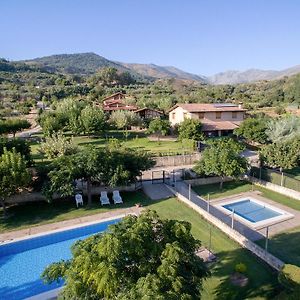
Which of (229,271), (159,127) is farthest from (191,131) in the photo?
(229,271)

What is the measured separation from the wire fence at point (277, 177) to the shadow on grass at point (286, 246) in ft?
22.0

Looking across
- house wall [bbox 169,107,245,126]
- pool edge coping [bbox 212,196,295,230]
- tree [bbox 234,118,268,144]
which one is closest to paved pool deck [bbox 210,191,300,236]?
pool edge coping [bbox 212,196,295,230]

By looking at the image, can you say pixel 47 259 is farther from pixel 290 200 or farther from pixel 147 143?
pixel 147 143

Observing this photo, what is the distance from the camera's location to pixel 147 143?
43.3 metres

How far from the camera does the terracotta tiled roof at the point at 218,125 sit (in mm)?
44675

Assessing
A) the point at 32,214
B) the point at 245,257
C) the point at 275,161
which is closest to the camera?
the point at 245,257

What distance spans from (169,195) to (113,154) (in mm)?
5480

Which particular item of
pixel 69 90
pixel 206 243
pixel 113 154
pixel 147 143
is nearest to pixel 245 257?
pixel 206 243

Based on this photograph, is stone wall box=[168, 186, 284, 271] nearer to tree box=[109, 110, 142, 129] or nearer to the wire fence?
the wire fence

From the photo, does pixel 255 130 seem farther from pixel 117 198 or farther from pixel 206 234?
pixel 206 234

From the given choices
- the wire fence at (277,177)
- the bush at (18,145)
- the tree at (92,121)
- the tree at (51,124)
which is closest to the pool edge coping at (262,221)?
the wire fence at (277,177)

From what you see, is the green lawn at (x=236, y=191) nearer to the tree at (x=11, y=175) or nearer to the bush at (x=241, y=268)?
the bush at (x=241, y=268)

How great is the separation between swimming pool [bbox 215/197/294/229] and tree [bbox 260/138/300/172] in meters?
5.29

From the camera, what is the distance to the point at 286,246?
16.6 m
